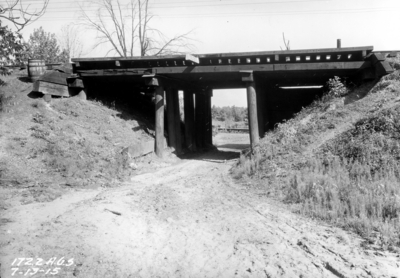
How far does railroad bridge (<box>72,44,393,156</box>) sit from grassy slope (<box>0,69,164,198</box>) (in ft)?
4.49

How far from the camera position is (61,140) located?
10.0 metres

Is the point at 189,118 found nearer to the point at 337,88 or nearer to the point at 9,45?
the point at 337,88

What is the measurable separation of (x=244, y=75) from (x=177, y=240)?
24.6 feet

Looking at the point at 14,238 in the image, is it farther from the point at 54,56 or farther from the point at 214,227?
the point at 54,56

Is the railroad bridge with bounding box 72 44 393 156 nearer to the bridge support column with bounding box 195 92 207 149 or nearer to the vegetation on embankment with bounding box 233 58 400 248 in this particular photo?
the bridge support column with bounding box 195 92 207 149

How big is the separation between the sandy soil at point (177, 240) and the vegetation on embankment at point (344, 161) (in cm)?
49

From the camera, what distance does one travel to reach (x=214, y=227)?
6.10 metres

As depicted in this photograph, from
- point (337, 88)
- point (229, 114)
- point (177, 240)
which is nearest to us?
point (177, 240)

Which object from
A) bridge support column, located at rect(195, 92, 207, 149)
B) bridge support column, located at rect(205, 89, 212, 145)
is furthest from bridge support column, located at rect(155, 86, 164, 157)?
bridge support column, located at rect(205, 89, 212, 145)

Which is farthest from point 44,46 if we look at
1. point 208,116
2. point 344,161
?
point 344,161

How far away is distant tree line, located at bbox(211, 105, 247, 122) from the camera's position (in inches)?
1531

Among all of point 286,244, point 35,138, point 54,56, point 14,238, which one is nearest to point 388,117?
point 286,244

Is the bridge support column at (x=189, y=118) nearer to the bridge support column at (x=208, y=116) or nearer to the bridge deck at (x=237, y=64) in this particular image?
the bridge support column at (x=208, y=116)

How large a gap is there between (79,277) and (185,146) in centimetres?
1159
